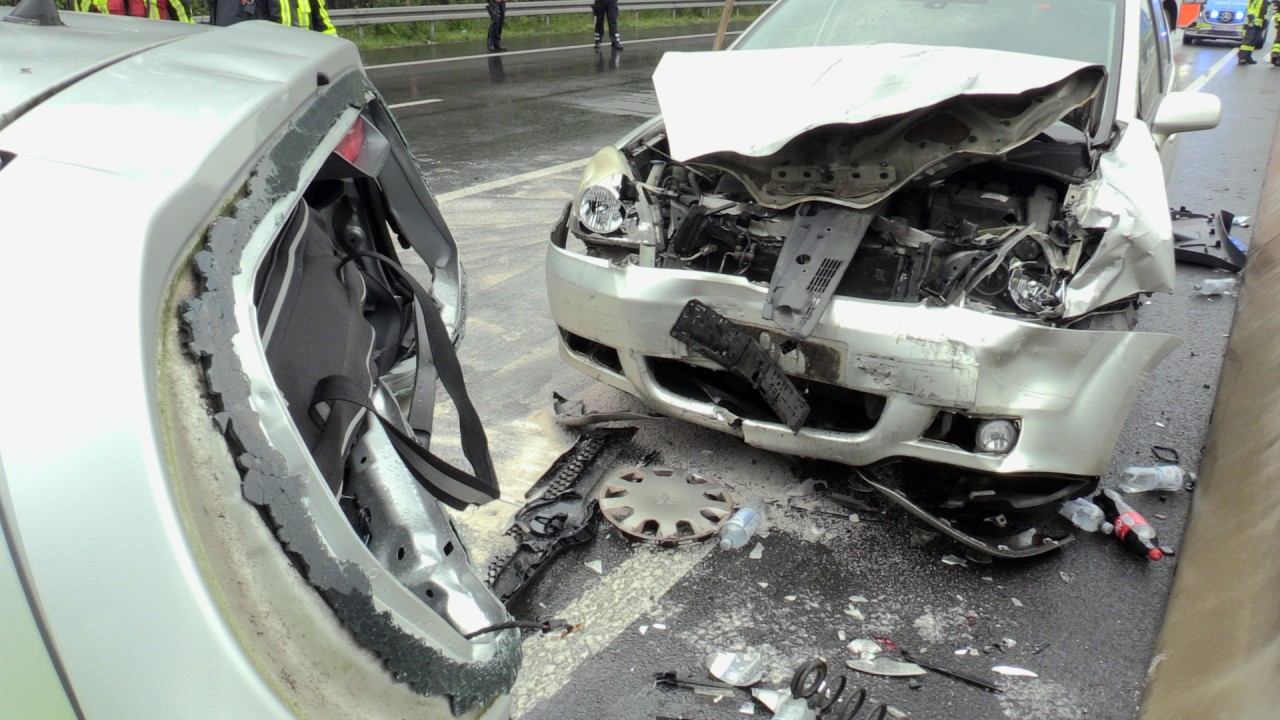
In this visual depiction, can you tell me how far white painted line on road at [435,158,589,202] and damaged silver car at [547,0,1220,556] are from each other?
3.18m

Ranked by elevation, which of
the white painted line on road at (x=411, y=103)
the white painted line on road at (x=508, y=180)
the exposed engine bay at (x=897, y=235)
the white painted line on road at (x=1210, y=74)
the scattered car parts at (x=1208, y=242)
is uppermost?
the exposed engine bay at (x=897, y=235)

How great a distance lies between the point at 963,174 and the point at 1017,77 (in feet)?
2.15

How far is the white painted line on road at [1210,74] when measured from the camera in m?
14.1

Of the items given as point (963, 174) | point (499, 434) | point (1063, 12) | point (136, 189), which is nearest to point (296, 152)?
point (136, 189)

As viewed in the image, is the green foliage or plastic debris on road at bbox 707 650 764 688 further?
the green foliage

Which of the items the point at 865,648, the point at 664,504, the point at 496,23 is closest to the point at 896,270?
the point at 664,504

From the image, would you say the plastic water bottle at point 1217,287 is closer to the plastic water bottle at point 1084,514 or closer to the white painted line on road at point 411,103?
the plastic water bottle at point 1084,514

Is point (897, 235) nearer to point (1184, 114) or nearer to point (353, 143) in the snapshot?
point (1184, 114)

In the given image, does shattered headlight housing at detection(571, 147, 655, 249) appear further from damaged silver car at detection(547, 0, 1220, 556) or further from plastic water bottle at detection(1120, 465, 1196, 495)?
plastic water bottle at detection(1120, 465, 1196, 495)

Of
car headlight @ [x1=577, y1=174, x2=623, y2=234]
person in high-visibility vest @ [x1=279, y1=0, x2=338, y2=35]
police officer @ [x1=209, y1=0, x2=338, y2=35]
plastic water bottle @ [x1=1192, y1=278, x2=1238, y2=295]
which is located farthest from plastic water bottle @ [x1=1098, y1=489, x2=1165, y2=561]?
person in high-visibility vest @ [x1=279, y1=0, x2=338, y2=35]

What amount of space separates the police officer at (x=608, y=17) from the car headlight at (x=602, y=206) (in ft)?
45.5

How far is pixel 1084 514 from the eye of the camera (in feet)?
10.1

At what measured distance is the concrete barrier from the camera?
2.12 meters

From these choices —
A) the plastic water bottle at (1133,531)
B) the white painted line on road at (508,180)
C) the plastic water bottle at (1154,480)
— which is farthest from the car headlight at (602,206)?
Result: the white painted line on road at (508,180)
